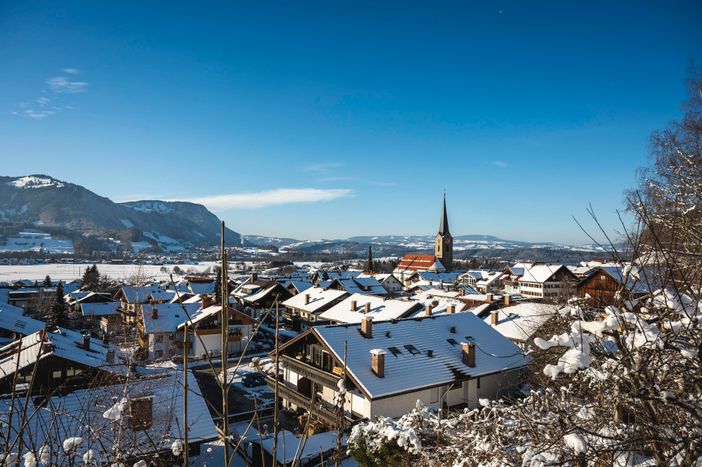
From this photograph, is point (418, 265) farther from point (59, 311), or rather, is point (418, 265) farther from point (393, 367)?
point (393, 367)

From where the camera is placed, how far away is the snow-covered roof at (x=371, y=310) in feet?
108

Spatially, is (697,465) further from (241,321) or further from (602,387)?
(241,321)

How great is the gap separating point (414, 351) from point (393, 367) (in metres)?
1.83

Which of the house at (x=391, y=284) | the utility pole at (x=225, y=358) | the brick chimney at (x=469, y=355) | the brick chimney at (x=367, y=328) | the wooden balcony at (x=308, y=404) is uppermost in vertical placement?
the utility pole at (x=225, y=358)

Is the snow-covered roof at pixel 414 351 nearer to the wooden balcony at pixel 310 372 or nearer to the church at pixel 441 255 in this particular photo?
the wooden balcony at pixel 310 372

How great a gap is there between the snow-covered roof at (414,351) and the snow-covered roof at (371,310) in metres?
10.8

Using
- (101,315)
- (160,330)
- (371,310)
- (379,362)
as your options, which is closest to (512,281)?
(371,310)

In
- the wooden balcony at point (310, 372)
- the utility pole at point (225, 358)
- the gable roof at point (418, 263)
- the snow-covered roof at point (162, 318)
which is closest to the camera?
the utility pole at point (225, 358)

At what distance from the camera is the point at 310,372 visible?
1872 centimetres

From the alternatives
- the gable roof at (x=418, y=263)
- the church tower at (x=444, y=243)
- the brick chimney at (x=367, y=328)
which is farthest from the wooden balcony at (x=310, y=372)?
the church tower at (x=444, y=243)

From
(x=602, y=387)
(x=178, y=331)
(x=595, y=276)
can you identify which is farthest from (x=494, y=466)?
(x=595, y=276)

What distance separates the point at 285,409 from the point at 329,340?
17.5 feet

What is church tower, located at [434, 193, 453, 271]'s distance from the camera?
9694cm

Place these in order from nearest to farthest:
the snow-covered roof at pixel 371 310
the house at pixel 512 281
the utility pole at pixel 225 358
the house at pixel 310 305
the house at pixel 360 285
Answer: the utility pole at pixel 225 358, the snow-covered roof at pixel 371 310, the house at pixel 310 305, the house at pixel 360 285, the house at pixel 512 281
